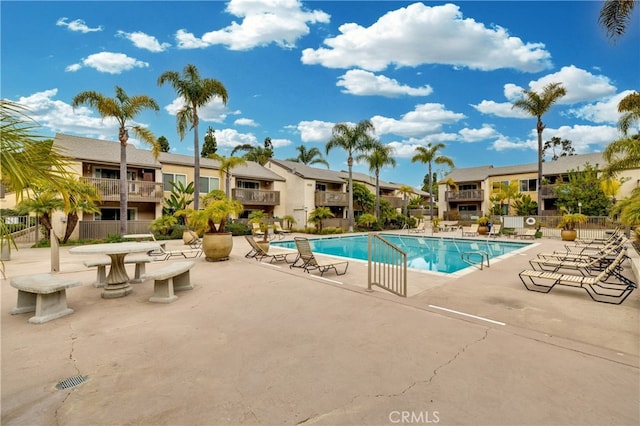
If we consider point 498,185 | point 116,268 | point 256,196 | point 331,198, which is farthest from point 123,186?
point 498,185

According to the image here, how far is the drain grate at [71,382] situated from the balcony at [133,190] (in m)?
20.1

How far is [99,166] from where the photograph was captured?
832 inches

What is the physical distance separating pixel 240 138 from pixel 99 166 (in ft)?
85.0

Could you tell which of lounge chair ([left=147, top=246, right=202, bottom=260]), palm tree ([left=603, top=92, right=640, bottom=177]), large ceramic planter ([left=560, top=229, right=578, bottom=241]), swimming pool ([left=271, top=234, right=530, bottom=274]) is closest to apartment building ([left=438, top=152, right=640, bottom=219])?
large ceramic planter ([left=560, top=229, right=578, bottom=241])

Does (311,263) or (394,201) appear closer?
(311,263)

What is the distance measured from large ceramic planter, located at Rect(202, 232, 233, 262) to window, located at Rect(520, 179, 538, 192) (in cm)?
3857

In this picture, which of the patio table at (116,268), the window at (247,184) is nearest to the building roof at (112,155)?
the window at (247,184)

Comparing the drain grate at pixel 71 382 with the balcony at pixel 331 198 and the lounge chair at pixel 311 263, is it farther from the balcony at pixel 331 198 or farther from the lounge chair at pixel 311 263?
the balcony at pixel 331 198

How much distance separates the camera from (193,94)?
20.5 meters

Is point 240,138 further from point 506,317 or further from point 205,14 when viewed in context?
point 506,317

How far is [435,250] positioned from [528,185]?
89.8 ft

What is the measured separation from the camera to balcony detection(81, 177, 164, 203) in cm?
1988

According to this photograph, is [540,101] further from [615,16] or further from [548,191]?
[615,16]

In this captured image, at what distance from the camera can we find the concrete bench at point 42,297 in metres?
→ 4.97
